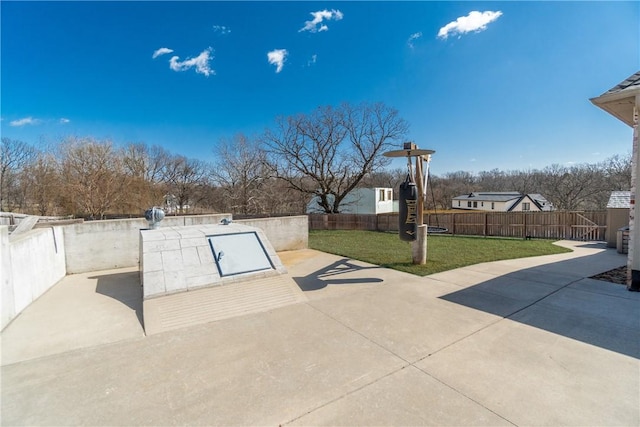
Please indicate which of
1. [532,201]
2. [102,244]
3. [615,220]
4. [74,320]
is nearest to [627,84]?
[615,220]

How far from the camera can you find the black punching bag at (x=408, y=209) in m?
6.82

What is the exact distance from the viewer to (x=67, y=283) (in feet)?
21.0

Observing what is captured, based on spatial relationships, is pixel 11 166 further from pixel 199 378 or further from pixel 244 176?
pixel 199 378

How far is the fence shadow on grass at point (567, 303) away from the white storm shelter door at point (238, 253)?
3.57 m

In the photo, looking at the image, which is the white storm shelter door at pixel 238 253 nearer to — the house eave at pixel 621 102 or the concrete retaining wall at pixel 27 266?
the concrete retaining wall at pixel 27 266

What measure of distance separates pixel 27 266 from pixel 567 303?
9416 mm

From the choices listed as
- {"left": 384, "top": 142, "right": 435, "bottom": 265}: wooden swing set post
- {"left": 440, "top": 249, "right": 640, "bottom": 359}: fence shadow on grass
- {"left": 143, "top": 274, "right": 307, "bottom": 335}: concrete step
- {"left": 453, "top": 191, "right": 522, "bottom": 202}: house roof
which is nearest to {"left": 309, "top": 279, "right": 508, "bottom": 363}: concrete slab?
{"left": 440, "top": 249, "right": 640, "bottom": 359}: fence shadow on grass

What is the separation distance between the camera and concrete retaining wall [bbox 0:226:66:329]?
164 inches

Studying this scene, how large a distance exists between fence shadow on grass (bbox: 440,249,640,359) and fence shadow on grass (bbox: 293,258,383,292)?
1.87 meters

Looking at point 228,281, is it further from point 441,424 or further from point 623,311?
point 623,311

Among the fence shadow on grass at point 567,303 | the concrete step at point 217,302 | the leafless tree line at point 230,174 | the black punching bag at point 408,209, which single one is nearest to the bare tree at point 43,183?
the leafless tree line at point 230,174

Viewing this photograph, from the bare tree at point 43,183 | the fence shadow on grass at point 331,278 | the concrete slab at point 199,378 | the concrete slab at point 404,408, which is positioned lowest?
the fence shadow on grass at point 331,278

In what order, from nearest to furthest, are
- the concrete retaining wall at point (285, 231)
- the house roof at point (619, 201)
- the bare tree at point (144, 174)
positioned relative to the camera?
the concrete retaining wall at point (285, 231), the house roof at point (619, 201), the bare tree at point (144, 174)

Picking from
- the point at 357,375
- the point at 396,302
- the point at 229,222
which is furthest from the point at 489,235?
the point at 357,375
